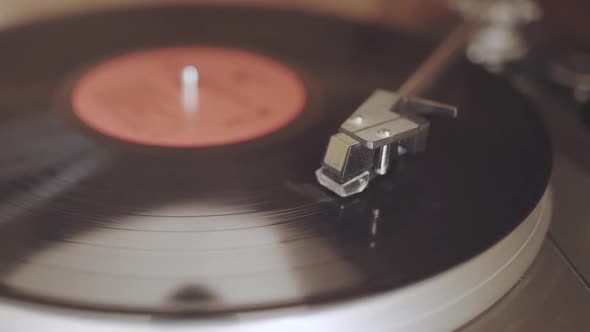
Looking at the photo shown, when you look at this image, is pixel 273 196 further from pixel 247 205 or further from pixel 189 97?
pixel 189 97

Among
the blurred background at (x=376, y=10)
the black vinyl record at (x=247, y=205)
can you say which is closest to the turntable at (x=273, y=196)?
the black vinyl record at (x=247, y=205)

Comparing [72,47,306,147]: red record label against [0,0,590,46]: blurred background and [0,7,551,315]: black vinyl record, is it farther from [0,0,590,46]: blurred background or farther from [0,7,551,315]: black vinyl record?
[0,0,590,46]: blurred background

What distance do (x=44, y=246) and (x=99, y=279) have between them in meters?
0.07

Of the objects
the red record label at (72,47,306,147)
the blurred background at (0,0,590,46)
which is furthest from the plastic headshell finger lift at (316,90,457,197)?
the blurred background at (0,0,590,46)

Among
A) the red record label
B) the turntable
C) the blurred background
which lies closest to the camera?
the turntable

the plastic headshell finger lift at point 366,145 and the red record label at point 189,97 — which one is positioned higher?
the plastic headshell finger lift at point 366,145

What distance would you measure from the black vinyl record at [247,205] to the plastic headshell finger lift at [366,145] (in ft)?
0.05

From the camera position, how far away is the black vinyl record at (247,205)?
489 millimetres

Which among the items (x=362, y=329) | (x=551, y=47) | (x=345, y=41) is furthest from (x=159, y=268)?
(x=551, y=47)

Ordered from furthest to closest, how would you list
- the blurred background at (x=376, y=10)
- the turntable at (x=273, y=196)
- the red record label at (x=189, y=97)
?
the blurred background at (x=376, y=10), the red record label at (x=189, y=97), the turntable at (x=273, y=196)

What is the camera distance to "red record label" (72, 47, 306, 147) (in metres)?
0.77

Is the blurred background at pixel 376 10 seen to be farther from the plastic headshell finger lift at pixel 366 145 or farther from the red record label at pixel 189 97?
the plastic headshell finger lift at pixel 366 145

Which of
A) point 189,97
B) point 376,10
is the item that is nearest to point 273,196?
point 189,97

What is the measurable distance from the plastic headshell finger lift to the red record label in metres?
0.16
